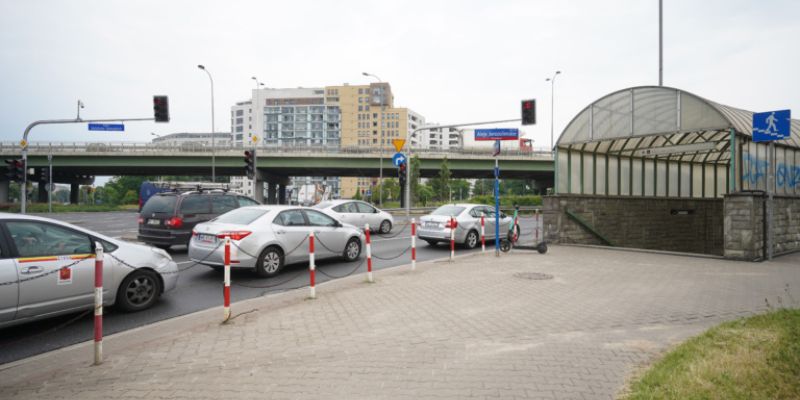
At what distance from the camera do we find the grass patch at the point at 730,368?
11.5ft

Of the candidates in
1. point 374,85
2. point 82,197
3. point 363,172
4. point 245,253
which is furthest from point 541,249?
point 82,197

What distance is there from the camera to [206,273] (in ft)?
32.1

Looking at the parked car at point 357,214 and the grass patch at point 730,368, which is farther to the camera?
the parked car at point 357,214

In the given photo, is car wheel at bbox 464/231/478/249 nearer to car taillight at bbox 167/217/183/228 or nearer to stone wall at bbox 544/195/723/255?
stone wall at bbox 544/195/723/255

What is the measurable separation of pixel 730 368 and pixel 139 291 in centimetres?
710

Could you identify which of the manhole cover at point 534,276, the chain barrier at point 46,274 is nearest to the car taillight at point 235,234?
the chain barrier at point 46,274

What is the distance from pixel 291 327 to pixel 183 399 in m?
2.00

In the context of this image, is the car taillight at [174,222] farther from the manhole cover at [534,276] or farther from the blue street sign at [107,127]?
the blue street sign at [107,127]

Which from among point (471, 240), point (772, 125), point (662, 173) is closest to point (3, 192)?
point (471, 240)

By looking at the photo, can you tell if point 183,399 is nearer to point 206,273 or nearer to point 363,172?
point 206,273

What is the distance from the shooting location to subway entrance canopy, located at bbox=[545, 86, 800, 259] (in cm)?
1233

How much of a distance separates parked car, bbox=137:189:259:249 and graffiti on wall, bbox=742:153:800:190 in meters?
14.5

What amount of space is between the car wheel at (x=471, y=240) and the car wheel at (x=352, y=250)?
4332mm

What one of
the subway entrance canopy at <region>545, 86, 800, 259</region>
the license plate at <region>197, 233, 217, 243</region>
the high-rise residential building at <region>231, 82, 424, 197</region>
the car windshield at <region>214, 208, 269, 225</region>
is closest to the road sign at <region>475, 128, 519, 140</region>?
the subway entrance canopy at <region>545, 86, 800, 259</region>
